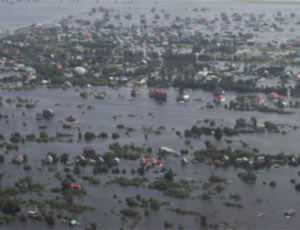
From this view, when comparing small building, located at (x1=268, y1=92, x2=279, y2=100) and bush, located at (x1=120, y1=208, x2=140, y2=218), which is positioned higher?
small building, located at (x1=268, y1=92, x2=279, y2=100)

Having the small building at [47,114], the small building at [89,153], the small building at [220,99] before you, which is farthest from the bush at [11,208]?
the small building at [220,99]

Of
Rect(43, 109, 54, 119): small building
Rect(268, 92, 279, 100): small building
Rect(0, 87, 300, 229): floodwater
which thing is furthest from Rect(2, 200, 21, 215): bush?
Rect(268, 92, 279, 100): small building

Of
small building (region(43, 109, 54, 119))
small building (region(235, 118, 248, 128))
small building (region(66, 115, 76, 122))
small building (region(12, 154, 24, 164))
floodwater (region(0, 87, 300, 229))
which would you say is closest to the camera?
floodwater (region(0, 87, 300, 229))

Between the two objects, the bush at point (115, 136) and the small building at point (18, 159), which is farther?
the bush at point (115, 136)

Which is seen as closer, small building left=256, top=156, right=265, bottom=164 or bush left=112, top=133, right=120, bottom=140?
small building left=256, top=156, right=265, bottom=164

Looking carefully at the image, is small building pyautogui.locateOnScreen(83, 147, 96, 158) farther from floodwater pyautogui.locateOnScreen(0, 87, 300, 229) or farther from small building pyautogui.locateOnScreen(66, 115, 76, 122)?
small building pyautogui.locateOnScreen(66, 115, 76, 122)

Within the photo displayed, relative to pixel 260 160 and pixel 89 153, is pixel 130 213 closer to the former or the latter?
pixel 89 153

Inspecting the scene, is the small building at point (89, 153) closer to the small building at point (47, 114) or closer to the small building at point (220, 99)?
the small building at point (47, 114)

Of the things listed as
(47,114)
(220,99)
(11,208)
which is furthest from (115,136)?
(220,99)
